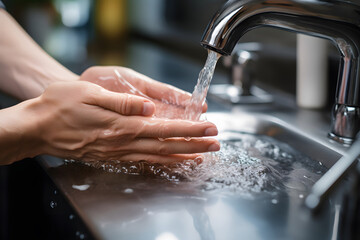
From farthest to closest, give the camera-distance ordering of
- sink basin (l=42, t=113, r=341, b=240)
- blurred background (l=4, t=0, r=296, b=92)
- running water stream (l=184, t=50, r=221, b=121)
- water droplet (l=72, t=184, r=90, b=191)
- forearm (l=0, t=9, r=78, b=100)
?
blurred background (l=4, t=0, r=296, b=92)
forearm (l=0, t=9, r=78, b=100)
running water stream (l=184, t=50, r=221, b=121)
water droplet (l=72, t=184, r=90, b=191)
sink basin (l=42, t=113, r=341, b=240)

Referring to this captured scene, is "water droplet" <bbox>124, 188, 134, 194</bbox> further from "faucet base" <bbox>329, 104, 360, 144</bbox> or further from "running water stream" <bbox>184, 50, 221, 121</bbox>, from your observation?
"faucet base" <bbox>329, 104, 360, 144</bbox>

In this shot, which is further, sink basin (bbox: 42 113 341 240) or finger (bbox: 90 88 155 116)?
finger (bbox: 90 88 155 116)

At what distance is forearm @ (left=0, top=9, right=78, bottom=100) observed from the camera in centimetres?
91

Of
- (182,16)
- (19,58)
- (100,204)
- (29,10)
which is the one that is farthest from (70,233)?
(29,10)

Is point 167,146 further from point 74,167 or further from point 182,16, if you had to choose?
point 182,16

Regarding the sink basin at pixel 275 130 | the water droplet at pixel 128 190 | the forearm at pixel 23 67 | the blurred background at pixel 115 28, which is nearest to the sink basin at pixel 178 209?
the water droplet at pixel 128 190

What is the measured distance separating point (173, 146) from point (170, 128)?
0.03 metres

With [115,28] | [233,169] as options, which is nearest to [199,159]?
[233,169]

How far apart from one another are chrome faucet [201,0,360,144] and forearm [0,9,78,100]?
1.33 ft

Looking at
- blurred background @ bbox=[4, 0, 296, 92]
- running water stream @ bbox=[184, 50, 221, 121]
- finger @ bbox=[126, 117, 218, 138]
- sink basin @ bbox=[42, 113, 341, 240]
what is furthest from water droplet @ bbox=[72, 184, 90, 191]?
blurred background @ bbox=[4, 0, 296, 92]

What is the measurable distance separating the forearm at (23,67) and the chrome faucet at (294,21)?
0.41 metres

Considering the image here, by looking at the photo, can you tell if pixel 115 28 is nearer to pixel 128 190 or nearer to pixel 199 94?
pixel 199 94

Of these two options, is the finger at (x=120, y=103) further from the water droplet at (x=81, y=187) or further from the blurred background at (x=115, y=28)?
the blurred background at (x=115, y=28)

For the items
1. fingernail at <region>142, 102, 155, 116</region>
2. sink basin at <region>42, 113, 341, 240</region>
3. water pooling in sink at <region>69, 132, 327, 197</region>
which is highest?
fingernail at <region>142, 102, 155, 116</region>
